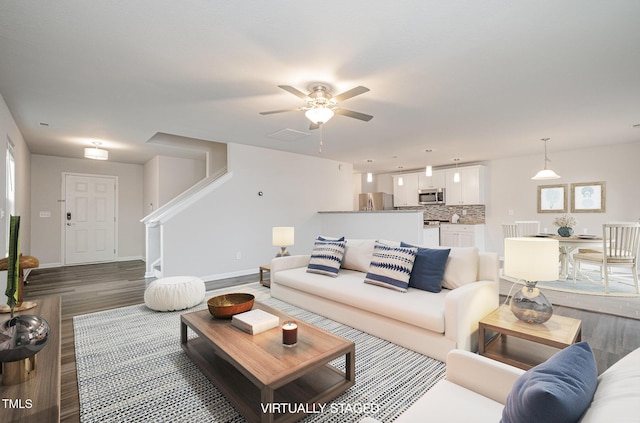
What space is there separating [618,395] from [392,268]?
82.7 inches

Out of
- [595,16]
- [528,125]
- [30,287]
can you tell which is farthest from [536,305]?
[30,287]

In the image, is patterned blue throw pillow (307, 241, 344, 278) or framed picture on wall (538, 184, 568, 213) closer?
patterned blue throw pillow (307, 241, 344, 278)

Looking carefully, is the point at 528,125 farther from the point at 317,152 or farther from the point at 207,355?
the point at 207,355

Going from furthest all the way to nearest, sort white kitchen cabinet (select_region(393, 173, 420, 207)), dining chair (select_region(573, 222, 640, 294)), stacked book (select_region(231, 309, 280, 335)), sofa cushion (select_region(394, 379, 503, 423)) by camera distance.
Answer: white kitchen cabinet (select_region(393, 173, 420, 207)) < dining chair (select_region(573, 222, 640, 294)) < stacked book (select_region(231, 309, 280, 335)) < sofa cushion (select_region(394, 379, 503, 423))

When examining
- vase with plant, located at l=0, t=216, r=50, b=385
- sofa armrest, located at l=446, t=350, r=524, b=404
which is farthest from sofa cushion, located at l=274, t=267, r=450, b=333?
vase with plant, located at l=0, t=216, r=50, b=385

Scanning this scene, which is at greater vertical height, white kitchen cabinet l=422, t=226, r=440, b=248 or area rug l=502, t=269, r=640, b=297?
white kitchen cabinet l=422, t=226, r=440, b=248

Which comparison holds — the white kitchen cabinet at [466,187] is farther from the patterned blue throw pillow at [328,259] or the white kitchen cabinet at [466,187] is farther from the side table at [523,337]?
the side table at [523,337]

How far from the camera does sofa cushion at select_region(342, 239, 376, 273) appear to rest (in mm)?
3443

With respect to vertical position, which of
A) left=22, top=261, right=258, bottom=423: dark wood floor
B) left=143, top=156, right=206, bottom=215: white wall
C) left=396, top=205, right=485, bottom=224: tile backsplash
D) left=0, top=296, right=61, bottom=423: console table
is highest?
left=143, top=156, right=206, bottom=215: white wall

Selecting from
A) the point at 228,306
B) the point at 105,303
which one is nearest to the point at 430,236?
the point at 228,306

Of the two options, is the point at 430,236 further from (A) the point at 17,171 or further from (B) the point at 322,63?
(A) the point at 17,171

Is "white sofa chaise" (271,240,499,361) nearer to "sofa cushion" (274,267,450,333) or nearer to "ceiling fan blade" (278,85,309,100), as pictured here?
"sofa cushion" (274,267,450,333)

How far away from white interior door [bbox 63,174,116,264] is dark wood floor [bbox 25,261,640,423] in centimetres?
54

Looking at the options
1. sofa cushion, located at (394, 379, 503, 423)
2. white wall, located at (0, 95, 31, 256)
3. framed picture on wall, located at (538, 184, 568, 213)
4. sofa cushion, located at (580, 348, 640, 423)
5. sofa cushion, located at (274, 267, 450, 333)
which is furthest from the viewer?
framed picture on wall, located at (538, 184, 568, 213)
